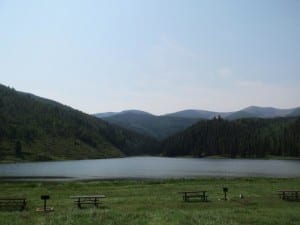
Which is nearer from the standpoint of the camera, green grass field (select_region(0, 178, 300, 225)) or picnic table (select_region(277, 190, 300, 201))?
green grass field (select_region(0, 178, 300, 225))

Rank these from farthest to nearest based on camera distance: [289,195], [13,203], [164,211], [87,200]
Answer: [289,195] → [87,200] → [13,203] → [164,211]

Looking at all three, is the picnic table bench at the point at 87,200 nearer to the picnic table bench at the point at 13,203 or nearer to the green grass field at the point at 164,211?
the green grass field at the point at 164,211

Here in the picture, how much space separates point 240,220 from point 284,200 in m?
16.8

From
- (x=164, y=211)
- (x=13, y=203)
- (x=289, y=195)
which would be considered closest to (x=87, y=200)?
(x=13, y=203)

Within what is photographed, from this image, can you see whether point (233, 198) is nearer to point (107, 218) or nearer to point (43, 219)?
point (107, 218)

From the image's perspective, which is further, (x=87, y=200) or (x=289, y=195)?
(x=289, y=195)

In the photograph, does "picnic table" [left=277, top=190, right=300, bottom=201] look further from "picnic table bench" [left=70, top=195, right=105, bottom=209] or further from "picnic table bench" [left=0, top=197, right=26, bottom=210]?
"picnic table bench" [left=0, top=197, right=26, bottom=210]

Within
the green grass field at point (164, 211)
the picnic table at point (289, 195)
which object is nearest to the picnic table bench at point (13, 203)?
the green grass field at point (164, 211)

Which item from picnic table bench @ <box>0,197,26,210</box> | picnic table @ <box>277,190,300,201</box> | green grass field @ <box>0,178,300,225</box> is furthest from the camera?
picnic table @ <box>277,190,300,201</box>

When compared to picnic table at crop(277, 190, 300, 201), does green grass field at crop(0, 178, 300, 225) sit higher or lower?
lower

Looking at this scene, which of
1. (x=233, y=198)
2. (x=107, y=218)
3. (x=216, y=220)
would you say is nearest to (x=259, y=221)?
(x=216, y=220)

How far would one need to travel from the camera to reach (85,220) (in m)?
30.9

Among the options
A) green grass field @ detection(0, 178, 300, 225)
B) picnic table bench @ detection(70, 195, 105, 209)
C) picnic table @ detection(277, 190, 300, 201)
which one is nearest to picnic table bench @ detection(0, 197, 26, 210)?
green grass field @ detection(0, 178, 300, 225)

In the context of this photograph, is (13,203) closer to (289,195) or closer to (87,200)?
(87,200)
